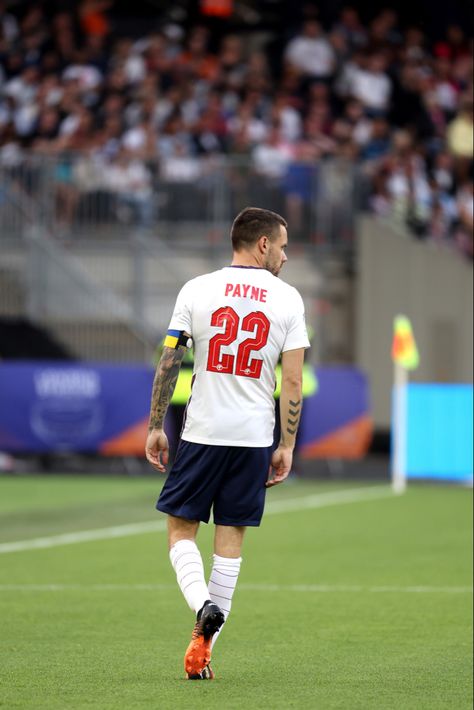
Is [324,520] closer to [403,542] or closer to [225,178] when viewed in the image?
[403,542]

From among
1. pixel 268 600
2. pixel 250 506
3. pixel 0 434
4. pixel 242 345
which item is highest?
pixel 242 345

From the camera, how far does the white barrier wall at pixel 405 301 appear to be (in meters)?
25.3

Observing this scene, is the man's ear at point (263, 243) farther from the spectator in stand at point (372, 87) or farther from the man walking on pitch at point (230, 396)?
the spectator in stand at point (372, 87)

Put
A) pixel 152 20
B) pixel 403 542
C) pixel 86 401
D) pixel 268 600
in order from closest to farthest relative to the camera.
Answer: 1. pixel 268 600
2. pixel 403 542
3. pixel 86 401
4. pixel 152 20

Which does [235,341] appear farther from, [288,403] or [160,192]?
[160,192]

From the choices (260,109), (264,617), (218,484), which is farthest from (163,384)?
(260,109)

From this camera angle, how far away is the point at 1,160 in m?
25.0

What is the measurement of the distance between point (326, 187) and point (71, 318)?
4405 mm

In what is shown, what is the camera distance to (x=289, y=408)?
24.1 ft

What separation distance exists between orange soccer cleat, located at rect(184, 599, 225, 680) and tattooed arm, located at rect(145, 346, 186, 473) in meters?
0.67

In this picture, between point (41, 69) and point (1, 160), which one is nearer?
point (1, 160)

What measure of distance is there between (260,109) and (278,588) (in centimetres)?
1623

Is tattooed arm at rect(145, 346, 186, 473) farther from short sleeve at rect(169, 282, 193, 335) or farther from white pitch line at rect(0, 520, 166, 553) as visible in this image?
white pitch line at rect(0, 520, 166, 553)

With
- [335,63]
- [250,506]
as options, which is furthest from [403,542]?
[335,63]
